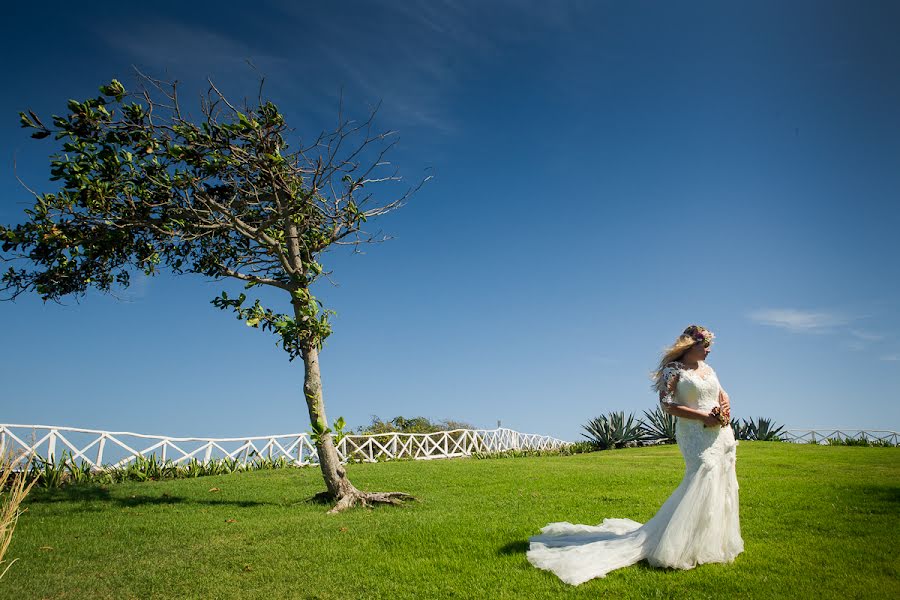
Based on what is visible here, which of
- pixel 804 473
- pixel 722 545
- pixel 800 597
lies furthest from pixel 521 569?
pixel 804 473

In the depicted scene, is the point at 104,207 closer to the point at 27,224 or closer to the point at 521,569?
the point at 27,224

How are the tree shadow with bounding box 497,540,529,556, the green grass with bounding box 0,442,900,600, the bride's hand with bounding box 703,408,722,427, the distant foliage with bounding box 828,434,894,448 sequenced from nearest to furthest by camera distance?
1. the green grass with bounding box 0,442,900,600
2. the bride's hand with bounding box 703,408,722,427
3. the tree shadow with bounding box 497,540,529,556
4. the distant foliage with bounding box 828,434,894,448

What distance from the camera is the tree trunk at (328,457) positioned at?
40.4 feet

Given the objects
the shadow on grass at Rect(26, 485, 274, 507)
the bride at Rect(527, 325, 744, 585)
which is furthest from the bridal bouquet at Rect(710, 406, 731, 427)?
the shadow on grass at Rect(26, 485, 274, 507)

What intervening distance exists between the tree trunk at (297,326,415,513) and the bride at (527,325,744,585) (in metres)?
5.35

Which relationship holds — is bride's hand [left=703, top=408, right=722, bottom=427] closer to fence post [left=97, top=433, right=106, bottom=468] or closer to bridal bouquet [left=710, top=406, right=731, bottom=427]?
bridal bouquet [left=710, top=406, right=731, bottom=427]

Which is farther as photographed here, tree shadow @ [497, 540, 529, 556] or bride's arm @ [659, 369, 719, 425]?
tree shadow @ [497, 540, 529, 556]

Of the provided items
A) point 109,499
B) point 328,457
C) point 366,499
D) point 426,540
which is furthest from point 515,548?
point 109,499

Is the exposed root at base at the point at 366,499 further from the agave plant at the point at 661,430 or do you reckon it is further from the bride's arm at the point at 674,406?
the agave plant at the point at 661,430

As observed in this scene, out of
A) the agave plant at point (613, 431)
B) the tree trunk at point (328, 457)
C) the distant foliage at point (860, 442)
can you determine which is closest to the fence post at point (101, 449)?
the tree trunk at point (328, 457)

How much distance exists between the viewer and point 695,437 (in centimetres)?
735

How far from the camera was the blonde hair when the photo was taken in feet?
24.7

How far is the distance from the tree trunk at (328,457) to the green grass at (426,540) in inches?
19.2

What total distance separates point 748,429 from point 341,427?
2622 centimetres
